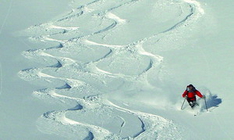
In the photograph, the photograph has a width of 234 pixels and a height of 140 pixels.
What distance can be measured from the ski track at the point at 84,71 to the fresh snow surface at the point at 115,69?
3 centimetres

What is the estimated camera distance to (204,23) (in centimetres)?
1973

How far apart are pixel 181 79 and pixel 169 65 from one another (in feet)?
3.67

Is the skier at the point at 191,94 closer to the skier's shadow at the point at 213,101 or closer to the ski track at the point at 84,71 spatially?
the skier's shadow at the point at 213,101

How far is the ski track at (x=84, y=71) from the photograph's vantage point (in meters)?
12.6

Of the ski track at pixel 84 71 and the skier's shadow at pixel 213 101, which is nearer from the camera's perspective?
the ski track at pixel 84 71

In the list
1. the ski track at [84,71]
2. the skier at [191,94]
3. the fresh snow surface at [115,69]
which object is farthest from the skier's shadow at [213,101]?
the ski track at [84,71]

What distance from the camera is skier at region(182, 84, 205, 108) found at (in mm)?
13875

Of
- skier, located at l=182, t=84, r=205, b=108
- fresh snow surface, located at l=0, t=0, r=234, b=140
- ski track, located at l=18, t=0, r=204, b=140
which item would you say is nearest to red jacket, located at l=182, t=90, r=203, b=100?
skier, located at l=182, t=84, r=205, b=108

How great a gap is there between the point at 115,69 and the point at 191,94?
3714 mm

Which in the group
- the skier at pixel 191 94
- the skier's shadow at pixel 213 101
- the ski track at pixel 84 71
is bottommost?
the skier's shadow at pixel 213 101

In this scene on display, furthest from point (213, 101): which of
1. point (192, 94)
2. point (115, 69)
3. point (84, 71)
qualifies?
point (84, 71)

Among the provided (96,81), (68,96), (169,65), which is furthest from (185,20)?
(68,96)

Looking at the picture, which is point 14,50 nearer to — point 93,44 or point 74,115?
point 93,44

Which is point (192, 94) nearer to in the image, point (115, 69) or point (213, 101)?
point (213, 101)
